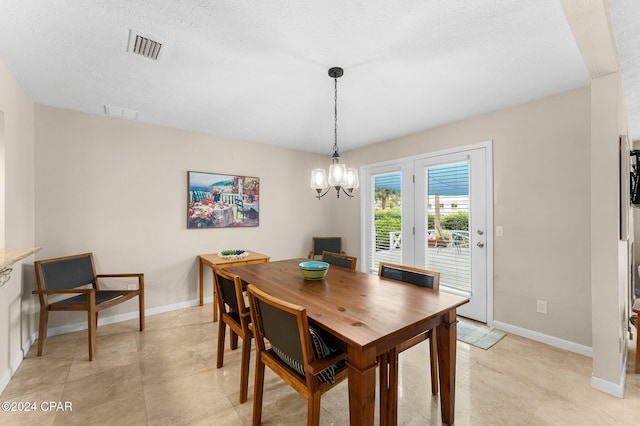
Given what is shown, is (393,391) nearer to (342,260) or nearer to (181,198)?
(342,260)

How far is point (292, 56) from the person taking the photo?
78.4 inches

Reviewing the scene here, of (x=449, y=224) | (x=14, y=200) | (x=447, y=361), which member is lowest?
(x=447, y=361)

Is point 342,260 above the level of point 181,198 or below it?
below

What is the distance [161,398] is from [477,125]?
154 inches

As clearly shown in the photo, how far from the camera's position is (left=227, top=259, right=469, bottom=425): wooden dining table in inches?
48.2

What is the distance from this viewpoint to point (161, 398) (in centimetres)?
193

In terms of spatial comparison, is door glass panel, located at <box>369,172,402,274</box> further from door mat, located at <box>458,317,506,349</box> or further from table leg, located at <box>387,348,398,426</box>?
table leg, located at <box>387,348,398,426</box>

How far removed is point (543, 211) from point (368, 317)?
7.82 feet

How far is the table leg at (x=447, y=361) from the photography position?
1.64 meters

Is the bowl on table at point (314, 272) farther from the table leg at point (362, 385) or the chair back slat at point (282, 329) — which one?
the table leg at point (362, 385)

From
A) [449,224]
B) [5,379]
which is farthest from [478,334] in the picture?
[5,379]

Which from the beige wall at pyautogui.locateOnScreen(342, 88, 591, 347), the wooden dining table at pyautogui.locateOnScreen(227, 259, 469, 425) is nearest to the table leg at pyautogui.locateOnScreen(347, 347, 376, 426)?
the wooden dining table at pyautogui.locateOnScreen(227, 259, 469, 425)

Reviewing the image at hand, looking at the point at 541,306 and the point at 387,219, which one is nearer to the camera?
the point at 541,306

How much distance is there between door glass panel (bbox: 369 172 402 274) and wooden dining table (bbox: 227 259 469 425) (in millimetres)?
1929
